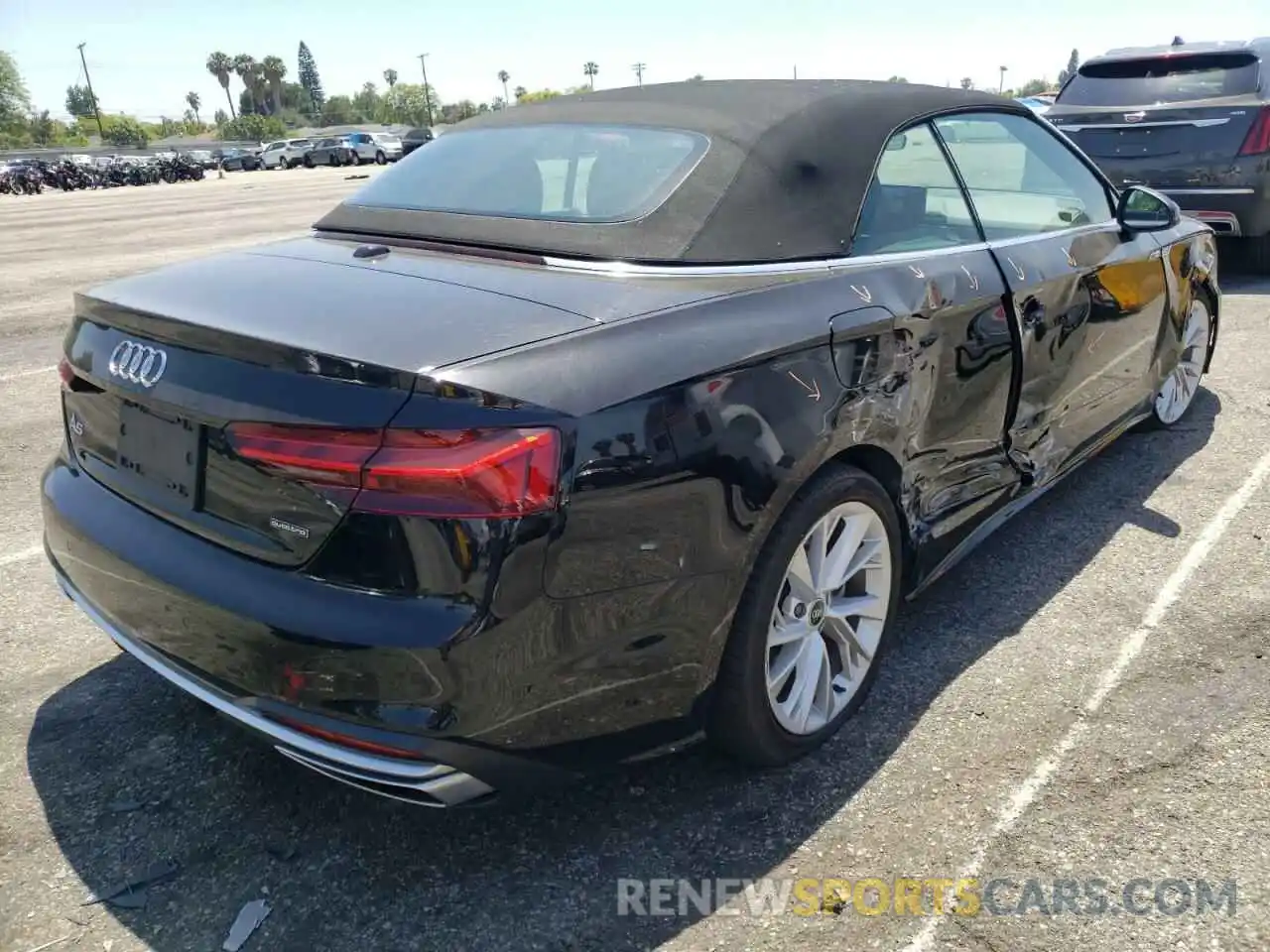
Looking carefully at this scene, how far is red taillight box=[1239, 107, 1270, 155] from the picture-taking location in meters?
7.43

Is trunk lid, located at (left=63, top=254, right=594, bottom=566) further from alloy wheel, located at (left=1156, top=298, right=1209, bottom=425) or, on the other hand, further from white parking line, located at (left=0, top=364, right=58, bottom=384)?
white parking line, located at (left=0, top=364, right=58, bottom=384)

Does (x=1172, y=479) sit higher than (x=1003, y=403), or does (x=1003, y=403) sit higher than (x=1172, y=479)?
(x=1003, y=403)

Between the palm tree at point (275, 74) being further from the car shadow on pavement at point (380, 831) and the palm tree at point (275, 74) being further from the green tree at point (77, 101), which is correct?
the car shadow on pavement at point (380, 831)

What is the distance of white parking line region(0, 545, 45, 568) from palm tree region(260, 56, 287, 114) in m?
162

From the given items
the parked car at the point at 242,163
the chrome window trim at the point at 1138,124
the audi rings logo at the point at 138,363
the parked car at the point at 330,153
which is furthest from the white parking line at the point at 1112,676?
the parked car at the point at 242,163

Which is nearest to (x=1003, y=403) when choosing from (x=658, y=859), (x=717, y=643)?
(x=717, y=643)

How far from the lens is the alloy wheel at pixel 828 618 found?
98.5 inches

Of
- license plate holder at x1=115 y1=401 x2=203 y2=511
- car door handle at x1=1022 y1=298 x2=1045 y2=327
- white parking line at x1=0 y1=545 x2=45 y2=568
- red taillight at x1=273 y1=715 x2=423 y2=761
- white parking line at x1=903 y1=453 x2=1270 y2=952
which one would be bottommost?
white parking line at x1=903 y1=453 x2=1270 y2=952

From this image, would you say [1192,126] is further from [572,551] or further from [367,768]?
[367,768]

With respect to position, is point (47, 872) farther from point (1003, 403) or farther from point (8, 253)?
point (8, 253)

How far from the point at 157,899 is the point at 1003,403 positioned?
2587mm

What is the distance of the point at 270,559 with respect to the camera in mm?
2025

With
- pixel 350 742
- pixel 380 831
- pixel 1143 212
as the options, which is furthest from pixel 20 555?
pixel 1143 212

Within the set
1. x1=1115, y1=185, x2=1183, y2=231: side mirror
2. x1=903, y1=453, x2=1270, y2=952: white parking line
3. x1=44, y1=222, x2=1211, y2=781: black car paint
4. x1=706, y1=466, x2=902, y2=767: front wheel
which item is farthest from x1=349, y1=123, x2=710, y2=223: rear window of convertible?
x1=1115, y1=185, x2=1183, y2=231: side mirror
